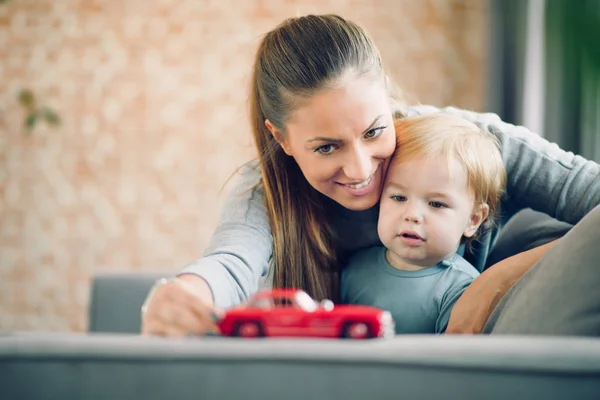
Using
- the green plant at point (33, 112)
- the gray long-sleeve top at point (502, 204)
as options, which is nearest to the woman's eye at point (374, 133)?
the gray long-sleeve top at point (502, 204)

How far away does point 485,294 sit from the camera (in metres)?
1.35

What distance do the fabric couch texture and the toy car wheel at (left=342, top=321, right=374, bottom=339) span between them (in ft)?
0.39

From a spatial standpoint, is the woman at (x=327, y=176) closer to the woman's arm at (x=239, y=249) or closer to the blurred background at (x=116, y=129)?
the woman's arm at (x=239, y=249)

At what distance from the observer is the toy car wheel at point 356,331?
90 centimetres

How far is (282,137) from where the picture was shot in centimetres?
168

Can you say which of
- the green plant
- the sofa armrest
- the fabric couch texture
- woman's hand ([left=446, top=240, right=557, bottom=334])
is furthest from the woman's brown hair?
the green plant

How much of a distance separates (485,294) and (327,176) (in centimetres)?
44

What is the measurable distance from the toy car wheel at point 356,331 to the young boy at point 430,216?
0.59 meters

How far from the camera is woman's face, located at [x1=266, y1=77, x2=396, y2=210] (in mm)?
1511

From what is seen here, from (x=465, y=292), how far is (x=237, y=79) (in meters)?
2.55

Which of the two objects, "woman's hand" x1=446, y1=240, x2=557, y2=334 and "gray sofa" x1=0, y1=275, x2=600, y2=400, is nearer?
"gray sofa" x1=0, y1=275, x2=600, y2=400

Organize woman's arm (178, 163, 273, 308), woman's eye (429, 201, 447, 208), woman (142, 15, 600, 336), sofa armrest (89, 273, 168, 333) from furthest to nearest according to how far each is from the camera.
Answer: sofa armrest (89, 273, 168, 333), woman's eye (429, 201, 447, 208), woman (142, 15, 600, 336), woman's arm (178, 163, 273, 308)

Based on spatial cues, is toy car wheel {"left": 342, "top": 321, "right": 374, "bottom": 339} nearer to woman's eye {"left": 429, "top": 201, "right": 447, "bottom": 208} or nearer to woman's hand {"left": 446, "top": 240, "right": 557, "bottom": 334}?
woman's hand {"left": 446, "top": 240, "right": 557, "bottom": 334}

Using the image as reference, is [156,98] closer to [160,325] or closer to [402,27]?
[402,27]
